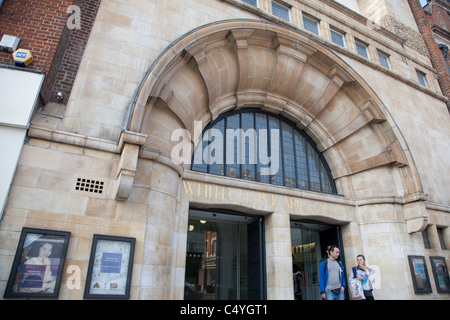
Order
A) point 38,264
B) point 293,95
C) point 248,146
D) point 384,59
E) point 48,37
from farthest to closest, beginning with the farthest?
point 384,59 < point 293,95 < point 248,146 < point 48,37 < point 38,264

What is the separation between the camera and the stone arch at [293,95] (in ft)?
26.1

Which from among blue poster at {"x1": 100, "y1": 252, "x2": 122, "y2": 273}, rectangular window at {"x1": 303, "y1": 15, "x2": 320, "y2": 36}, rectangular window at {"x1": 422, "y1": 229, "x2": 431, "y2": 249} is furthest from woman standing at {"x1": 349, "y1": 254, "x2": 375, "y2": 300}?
rectangular window at {"x1": 303, "y1": 15, "x2": 320, "y2": 36}

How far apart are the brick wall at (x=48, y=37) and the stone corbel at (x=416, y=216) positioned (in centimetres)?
1091

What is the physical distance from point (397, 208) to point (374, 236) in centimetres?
129

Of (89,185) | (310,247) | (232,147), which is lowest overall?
(310,247)

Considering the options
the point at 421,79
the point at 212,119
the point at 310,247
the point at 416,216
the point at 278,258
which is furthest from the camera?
the point at 421,79

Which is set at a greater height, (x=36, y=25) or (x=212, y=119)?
(x=36, y=25)

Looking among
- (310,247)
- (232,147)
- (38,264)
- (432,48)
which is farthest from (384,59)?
(38,264)

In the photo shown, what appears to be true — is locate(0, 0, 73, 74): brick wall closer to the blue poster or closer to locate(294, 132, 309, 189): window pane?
the blue poster

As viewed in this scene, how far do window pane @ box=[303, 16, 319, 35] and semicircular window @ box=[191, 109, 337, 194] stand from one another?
162 inches

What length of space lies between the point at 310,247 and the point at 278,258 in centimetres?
328

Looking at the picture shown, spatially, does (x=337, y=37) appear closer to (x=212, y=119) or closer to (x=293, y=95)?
(x=293, y=95)

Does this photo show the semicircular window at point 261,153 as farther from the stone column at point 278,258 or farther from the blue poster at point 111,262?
the blue poster at point 111,262

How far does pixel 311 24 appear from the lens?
11984 mm
